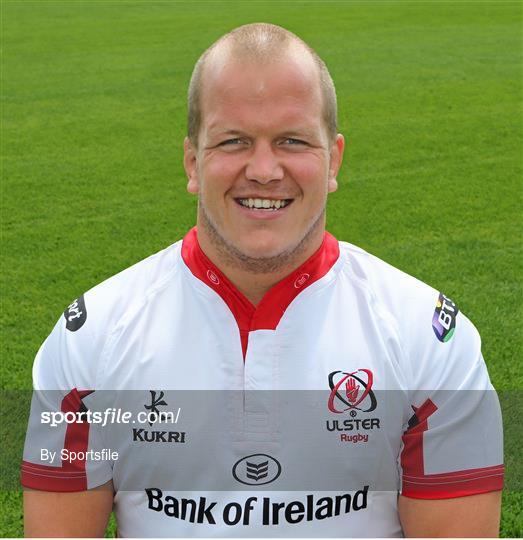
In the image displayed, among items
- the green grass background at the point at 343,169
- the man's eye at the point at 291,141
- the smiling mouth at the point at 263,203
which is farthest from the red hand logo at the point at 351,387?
the green grass background at the point at 343,169

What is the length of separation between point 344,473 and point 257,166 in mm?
800

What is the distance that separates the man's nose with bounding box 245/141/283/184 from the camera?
2.12 meters

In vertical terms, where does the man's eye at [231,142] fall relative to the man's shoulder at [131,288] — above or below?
above

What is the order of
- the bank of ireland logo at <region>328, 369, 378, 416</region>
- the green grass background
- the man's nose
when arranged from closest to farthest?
the man's nose → the bank of ireland logo at <region>328, 369, 378, 416</region> → the green grass background

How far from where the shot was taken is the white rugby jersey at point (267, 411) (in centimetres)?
220

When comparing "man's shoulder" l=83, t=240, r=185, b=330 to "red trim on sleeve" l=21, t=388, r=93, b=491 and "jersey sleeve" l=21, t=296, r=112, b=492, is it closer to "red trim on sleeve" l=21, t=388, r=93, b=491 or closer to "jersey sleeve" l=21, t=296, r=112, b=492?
"jersey sleeve" l=21, t=296, r=112, b=492

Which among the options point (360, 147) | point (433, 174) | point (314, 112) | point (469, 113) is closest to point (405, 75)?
point (469, 113)

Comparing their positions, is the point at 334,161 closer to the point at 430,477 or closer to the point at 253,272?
the point at 253,272

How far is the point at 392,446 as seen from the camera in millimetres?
2256

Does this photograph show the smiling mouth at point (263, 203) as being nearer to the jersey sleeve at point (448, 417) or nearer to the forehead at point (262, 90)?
the forehead at point (262, 90)

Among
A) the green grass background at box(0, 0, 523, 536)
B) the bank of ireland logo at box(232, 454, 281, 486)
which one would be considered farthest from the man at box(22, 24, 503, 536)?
the green grass background at box(0, 0, 523, 536)

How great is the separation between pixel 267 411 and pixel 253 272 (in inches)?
14.0

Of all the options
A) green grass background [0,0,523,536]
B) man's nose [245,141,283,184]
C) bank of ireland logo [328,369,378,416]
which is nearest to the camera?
man's nose [245,141,283,184]

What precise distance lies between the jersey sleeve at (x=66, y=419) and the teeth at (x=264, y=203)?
1.62 feet
